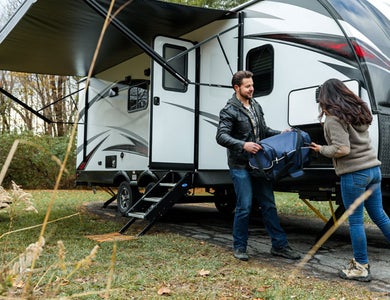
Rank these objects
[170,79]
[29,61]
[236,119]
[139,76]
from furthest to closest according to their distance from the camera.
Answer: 1. [29,61]
2. [139,76]
3. [170,79]
4. [236,119]

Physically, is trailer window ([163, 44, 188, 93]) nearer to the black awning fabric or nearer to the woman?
the black awning fabric

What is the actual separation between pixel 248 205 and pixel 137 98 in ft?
13.0

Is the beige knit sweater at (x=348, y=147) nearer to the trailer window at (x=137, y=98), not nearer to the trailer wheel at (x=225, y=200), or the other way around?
the trailer wheel at (x=225, y=200)

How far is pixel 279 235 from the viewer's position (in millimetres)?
4289

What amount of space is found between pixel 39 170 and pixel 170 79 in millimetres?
10296

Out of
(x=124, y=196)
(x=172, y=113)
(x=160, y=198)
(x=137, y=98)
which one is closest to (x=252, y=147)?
(x=160, y=198)

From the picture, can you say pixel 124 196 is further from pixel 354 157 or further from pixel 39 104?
pixel 39 104

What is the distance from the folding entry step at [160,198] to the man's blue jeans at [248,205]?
1424 mm

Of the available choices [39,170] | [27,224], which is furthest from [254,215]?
[39,170]

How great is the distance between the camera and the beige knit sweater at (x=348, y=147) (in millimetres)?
3400

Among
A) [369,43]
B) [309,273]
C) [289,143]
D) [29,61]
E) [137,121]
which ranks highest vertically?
[29,61]

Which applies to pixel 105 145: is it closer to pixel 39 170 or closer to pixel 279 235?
pixel 279 235

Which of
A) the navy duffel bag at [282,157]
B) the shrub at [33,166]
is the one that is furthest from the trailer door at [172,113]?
the shrub at [33,166]

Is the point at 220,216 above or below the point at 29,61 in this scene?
below
